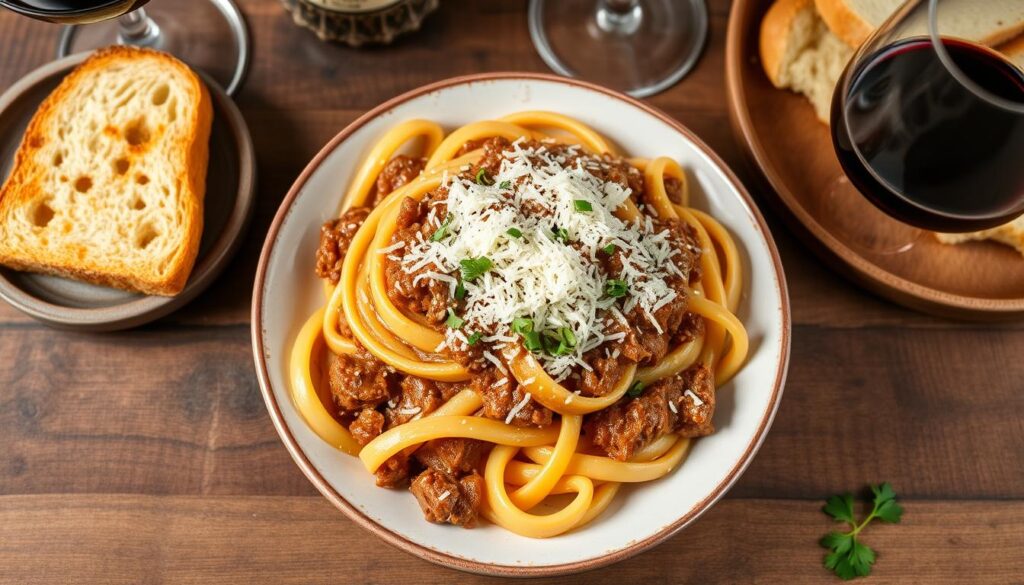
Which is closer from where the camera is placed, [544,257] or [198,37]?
[544,257]

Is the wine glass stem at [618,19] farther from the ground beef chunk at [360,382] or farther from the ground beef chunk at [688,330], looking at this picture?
the ground beef chunk at [360,382]

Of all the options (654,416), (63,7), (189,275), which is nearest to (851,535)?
(654,416)

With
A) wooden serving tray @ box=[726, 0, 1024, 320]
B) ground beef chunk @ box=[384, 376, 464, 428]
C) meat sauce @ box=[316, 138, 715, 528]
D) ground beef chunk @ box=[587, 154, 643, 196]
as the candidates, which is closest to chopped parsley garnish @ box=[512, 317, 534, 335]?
meat sauce @ box=[316, 138, 715, 528]

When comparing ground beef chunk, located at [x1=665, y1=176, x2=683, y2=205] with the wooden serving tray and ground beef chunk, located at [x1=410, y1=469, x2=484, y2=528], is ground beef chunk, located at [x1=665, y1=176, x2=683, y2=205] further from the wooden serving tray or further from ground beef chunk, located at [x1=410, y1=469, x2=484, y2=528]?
ground beef chunk, located at [x1=410, y1=469, x2=484, y2=528]

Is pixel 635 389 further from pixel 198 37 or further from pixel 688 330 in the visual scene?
pixel 198 37

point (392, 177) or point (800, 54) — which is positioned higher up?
point (800, 54)

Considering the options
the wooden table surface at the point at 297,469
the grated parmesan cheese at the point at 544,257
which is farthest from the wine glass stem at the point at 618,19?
the grated parmesan cheese at the point at 544,257

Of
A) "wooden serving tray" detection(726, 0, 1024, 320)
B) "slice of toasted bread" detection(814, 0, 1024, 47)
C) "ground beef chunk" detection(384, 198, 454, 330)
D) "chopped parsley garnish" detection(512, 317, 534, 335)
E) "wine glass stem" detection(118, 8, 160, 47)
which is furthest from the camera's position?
"wine glass stem" detection(118, 8, 160, 47)
